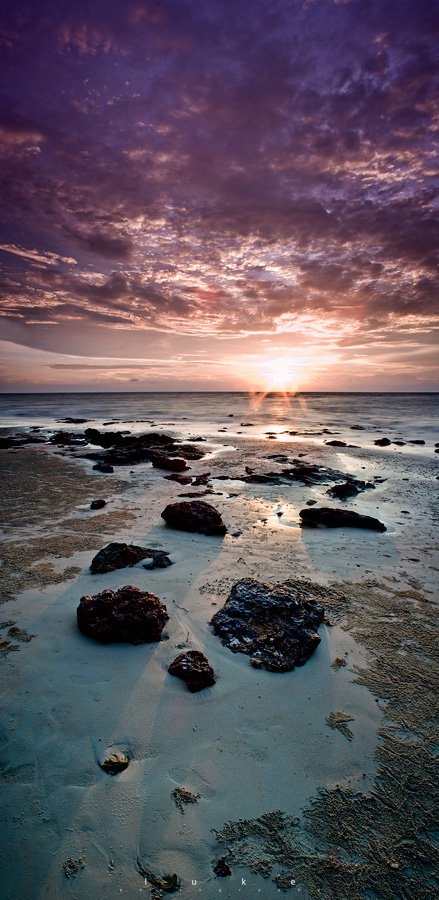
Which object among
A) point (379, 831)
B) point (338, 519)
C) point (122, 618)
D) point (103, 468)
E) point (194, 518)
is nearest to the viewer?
point (379, 831)

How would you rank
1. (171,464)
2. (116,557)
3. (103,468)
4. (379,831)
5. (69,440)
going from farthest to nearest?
(69,440) → (171,464) → (103,468) → (116,557) → (379,831)

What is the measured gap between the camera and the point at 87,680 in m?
3.89

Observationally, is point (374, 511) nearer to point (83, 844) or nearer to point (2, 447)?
point (83, 844)

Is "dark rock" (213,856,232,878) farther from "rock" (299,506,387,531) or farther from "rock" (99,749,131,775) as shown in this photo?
"rock" (299,506,387,531)

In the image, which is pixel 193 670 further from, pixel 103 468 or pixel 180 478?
pixel 103 468

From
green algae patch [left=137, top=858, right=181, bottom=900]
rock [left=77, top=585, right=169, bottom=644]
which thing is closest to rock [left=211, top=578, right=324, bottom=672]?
rock [left=77, top=585, right=169, bottom=644]

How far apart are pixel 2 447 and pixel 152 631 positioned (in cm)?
1788

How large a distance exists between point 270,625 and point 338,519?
4270 millimetres

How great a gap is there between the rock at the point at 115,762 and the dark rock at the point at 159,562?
311 centimetres

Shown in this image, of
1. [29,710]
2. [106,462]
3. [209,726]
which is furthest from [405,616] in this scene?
[106,462]

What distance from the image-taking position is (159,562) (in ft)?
20.6

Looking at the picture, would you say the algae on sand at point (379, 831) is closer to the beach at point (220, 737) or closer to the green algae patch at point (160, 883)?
the beach at point (220, 737)

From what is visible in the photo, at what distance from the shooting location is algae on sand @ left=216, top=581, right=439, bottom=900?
95.1 inches

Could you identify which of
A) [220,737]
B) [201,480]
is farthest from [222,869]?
[201,480]
